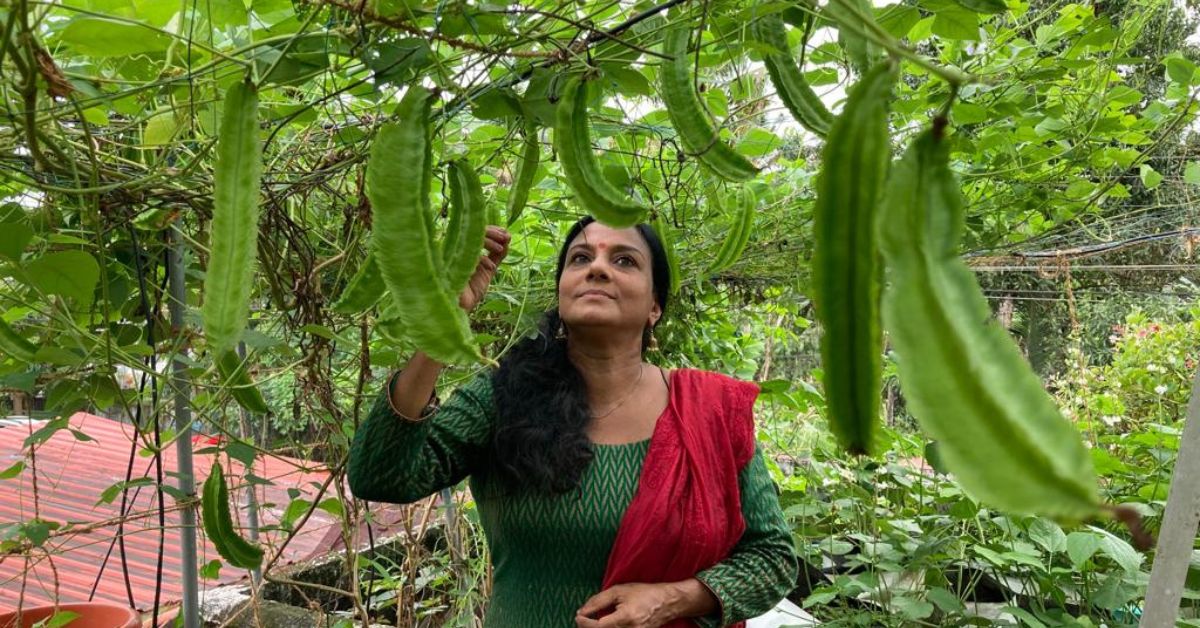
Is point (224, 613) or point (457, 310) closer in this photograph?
point (457, 310)

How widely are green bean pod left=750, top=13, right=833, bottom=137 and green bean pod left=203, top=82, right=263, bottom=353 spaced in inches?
18.1

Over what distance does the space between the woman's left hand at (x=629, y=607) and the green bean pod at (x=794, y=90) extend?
1168 mm

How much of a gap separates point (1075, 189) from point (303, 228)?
89.8 inches

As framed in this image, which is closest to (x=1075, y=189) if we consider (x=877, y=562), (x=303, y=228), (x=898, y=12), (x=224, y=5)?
(x=877, y=562)

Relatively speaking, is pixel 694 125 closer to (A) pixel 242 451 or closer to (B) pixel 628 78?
(B) pixel 628 78

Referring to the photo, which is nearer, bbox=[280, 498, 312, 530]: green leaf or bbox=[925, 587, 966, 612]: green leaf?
bbox=[280, 498, 312, 530]: green leaf

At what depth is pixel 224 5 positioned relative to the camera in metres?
1.15

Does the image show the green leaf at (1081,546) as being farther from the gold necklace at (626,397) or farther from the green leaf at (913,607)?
the gold necklace at (626,397)

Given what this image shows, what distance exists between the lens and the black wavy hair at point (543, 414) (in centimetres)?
176

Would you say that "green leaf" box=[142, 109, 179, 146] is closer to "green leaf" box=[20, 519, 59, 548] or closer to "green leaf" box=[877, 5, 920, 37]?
"green leaf" box=[20, 519, 59, 548]

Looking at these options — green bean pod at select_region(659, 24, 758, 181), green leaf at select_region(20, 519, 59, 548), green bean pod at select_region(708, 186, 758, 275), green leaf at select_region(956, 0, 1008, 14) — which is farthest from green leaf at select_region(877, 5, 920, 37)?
green leaf at select_region(20, 519, 59, 548)

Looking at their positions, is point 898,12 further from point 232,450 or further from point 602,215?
point 232,450

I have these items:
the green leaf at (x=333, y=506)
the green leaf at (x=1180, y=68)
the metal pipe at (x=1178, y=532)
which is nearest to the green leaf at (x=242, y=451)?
the green leaf at (x=333, y=506)

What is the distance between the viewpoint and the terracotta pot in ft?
6.29
